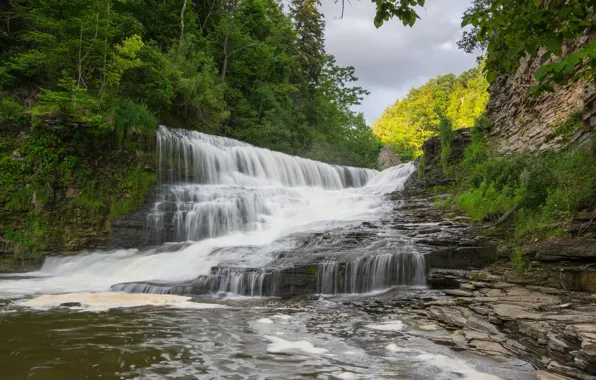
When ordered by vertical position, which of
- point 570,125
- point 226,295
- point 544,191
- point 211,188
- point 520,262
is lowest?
point 226,295

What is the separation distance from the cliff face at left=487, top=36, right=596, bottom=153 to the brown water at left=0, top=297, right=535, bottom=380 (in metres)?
7.06

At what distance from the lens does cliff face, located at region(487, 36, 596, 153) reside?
9.63m

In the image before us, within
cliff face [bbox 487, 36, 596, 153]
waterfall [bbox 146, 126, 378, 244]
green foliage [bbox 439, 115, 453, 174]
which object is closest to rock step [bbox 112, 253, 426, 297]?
waterfall [bbox 146, 126, 378, 244]

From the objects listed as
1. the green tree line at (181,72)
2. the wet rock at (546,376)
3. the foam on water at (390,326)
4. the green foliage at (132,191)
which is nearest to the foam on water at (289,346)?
the foam on water at (390,326)

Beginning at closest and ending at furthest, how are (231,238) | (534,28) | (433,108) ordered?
(534,28) < (231,238) < (433,108)

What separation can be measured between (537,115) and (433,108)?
35717 mm

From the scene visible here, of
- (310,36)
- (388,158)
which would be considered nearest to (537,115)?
(310,36)

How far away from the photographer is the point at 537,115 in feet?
41.0

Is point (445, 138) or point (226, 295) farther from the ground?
point (445, 138)

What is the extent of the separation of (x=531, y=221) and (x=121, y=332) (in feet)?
25.8

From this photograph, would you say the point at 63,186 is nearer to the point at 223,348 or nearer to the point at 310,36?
the point at 223,348

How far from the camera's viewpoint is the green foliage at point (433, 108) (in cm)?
4694

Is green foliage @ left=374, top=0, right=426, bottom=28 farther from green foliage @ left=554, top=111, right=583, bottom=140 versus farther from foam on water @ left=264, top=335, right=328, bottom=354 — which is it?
green foliage @ left=554, top=111, right=583, bottom=140

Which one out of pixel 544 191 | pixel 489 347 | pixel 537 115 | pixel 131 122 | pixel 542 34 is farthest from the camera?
pixel 131 122
